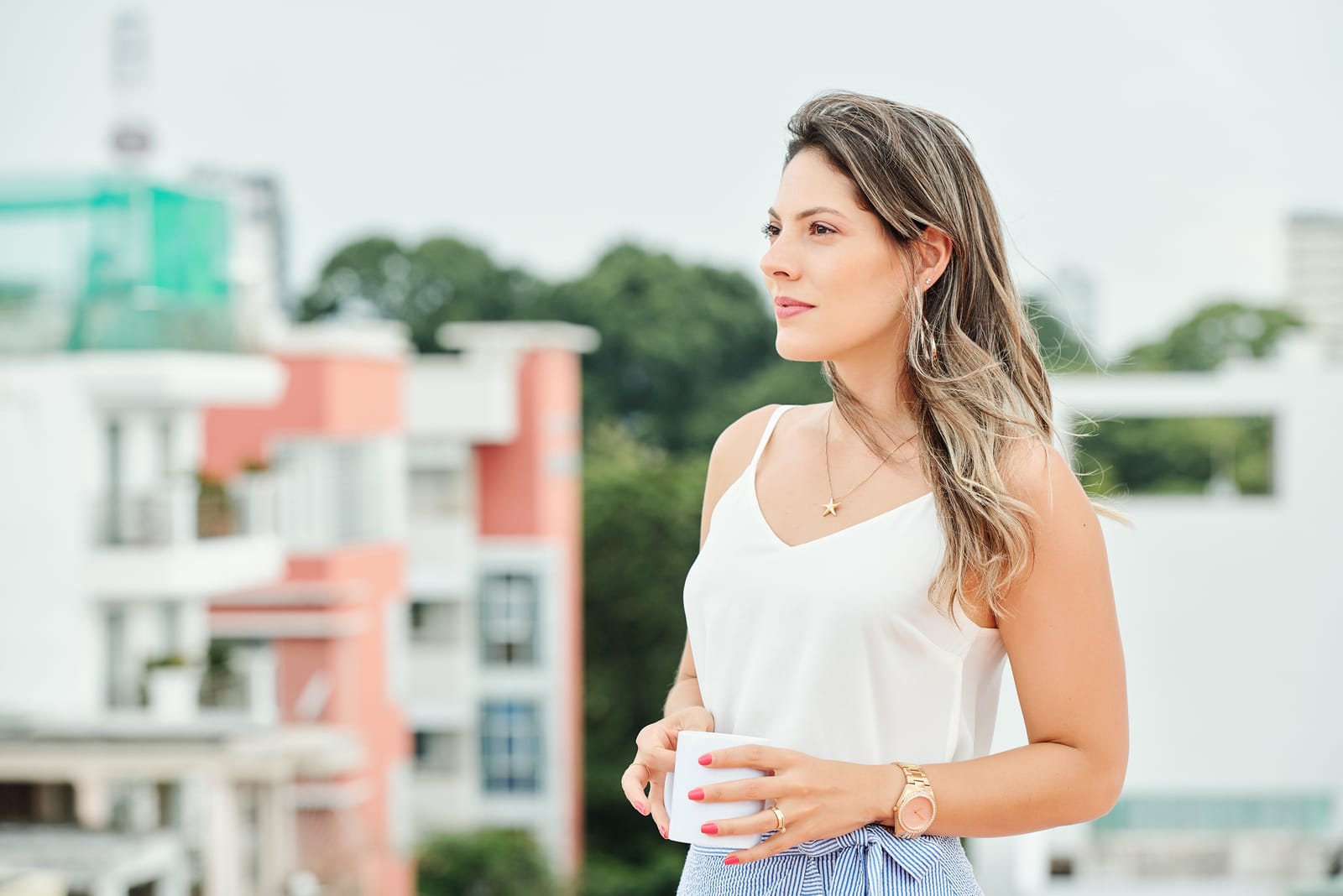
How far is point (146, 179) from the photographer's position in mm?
9516

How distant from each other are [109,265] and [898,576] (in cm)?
897

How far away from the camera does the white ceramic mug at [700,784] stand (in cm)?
121

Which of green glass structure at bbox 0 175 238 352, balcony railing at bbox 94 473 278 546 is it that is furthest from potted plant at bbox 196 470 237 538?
green glass structure at bbox 0 175 238 352

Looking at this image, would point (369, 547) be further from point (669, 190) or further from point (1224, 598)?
point (669, 190)

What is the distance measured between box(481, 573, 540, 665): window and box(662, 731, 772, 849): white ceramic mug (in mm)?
14763

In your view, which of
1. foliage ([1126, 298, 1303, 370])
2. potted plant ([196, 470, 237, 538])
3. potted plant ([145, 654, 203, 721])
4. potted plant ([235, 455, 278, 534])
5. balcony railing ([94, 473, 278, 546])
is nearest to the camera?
potted plant ([145, 654, 203, 721])

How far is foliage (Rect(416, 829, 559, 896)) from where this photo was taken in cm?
1448

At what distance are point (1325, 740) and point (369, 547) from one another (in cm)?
685

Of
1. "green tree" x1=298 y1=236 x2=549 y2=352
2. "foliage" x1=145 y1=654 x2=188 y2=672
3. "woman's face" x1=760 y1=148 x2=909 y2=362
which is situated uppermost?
"green tree" x1=298 y1=236 x2=549 y2=352

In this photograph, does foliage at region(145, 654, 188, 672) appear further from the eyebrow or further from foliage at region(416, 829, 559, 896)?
the eyebrow

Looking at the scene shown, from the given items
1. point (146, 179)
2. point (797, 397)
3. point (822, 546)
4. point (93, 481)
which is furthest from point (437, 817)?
point (822, 546)

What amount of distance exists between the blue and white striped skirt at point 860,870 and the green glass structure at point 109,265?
346 inches

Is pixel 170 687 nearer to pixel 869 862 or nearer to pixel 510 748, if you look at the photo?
pixel 510 748

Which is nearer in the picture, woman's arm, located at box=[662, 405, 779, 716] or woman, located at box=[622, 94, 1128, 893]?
woman, located at box=[622, 94, 1128, 893]
